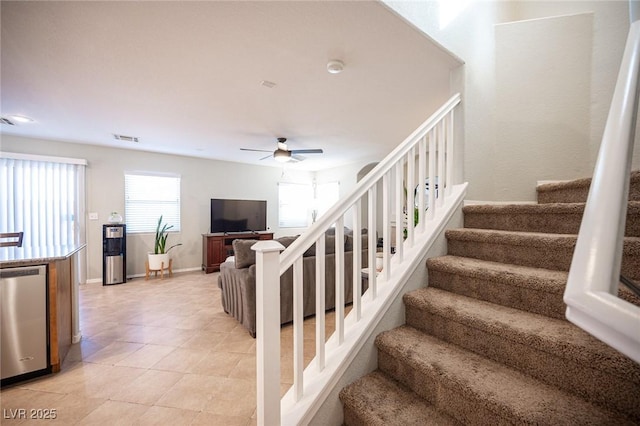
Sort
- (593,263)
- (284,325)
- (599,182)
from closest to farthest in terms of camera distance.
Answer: (593,263), (599,182), (284,325)

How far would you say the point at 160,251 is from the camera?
494cm

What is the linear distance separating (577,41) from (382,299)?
2735 millimetres

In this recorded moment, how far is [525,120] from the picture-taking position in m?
2.27

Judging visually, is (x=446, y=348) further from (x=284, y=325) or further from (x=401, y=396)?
(x=284, y=325)

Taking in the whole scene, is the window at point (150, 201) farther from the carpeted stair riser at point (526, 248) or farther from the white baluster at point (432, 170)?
the carpeted stair riser at point (526, 248)

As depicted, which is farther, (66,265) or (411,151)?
(66,265)

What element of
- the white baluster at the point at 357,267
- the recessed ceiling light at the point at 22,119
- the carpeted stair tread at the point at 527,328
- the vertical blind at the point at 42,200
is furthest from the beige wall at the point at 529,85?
the vertical blind at the point at 42,200

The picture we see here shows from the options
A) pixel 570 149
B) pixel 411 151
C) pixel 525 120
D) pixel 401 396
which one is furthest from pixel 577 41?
pixel 401 396

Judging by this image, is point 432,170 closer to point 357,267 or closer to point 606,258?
point 357,267

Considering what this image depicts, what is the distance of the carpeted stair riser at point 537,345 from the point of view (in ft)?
2.75

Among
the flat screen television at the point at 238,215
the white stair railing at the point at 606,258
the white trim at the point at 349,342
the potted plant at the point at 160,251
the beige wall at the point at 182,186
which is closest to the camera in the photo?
the white stair railing at the point at 606,258

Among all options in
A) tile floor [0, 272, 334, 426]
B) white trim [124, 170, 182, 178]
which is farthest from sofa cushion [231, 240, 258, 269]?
white trim [124, 170, 182, 178]

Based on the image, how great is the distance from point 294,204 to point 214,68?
A: 510 centimetres

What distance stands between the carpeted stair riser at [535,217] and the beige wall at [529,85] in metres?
0.35
